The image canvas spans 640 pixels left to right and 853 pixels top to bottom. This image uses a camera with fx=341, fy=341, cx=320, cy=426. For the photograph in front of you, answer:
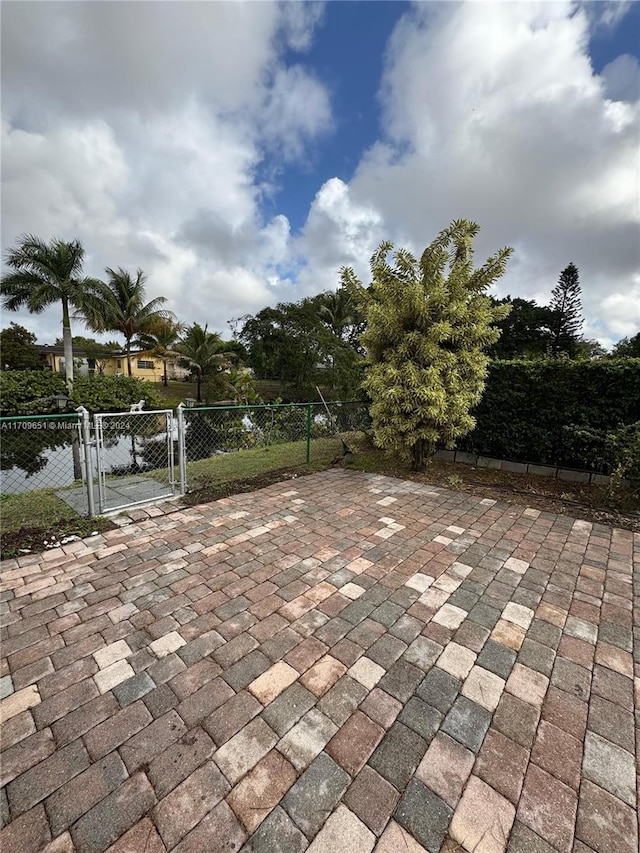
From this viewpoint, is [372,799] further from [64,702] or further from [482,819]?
[64,702]

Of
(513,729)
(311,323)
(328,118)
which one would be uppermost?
(328,118)

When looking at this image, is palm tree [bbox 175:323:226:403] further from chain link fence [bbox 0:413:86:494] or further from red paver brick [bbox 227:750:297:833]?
red paver brick [bbox 227:750:297:833]

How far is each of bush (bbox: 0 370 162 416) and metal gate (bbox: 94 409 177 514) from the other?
34.1ft

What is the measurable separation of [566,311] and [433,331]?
26065mm

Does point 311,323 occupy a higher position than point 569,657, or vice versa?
point 311,323

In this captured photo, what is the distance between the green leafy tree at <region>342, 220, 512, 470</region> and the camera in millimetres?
4625

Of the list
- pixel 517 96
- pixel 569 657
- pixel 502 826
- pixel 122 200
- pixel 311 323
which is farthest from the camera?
pixel 311 323

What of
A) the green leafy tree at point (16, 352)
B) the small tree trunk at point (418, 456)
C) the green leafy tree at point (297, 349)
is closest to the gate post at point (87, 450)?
the small tree trunk at point (418, 456)

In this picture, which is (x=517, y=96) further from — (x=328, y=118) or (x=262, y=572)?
(x=262, y=572)

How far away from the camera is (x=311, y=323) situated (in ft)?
52.8

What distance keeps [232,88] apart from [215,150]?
4.98ft

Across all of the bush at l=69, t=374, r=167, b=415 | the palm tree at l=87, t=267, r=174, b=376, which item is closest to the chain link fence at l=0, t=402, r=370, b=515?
the bush at l=69, t=374, r=167, b=415

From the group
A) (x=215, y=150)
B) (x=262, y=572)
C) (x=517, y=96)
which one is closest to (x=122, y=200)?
(x=215, y=150)

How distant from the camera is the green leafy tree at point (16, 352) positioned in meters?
26.8
